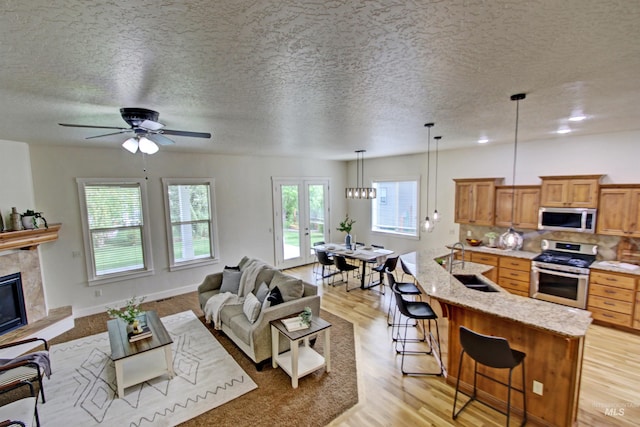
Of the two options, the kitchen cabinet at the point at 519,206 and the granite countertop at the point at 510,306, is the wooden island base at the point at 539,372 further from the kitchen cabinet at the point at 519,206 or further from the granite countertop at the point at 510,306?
the kitchen cabinet at the point at 519,206

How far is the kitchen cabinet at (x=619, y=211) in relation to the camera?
13.6 ft

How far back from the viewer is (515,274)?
506cm

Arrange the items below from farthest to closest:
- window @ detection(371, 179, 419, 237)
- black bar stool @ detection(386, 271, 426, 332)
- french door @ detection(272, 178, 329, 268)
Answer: french door @ detection(272, 178, 329, 268)
window @ detection(371, 179, 419, 237)
black bar stool @ detection(386, 271, 426, 332)

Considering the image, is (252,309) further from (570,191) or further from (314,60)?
(570,191)

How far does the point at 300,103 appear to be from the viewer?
2596mm

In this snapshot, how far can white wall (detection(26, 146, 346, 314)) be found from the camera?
4664 mm

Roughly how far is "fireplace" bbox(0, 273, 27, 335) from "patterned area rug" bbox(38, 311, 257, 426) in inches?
27.7

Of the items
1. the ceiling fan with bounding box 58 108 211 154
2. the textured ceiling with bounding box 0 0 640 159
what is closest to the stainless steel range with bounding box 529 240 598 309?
the textured ceiling with bounding box 0 0 640 159

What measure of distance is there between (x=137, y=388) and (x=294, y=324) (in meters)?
1.77

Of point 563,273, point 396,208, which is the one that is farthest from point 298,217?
point 563,273

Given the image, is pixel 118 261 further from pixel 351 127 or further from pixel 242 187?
pixel 351 127

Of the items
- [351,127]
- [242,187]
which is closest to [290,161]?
[242,187]

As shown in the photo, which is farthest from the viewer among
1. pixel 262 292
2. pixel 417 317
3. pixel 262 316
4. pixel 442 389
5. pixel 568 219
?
pixel 568 219

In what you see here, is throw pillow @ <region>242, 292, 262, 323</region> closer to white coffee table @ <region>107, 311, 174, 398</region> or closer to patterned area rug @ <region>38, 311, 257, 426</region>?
patterned area rug @ <region>38, 311, 257, 426</region>
